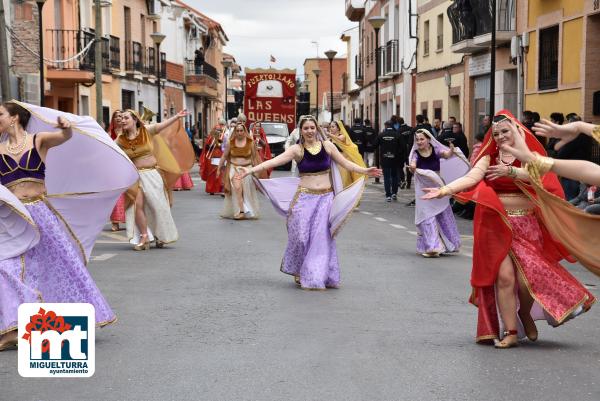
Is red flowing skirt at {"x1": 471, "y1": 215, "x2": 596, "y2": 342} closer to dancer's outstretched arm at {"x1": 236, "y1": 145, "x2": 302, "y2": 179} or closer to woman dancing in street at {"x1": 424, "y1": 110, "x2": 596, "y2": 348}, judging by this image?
woman dancing in street at {"x1": 424, "y1": 110, "x2": 596, "y2": 348}

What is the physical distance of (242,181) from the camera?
65.1 ft

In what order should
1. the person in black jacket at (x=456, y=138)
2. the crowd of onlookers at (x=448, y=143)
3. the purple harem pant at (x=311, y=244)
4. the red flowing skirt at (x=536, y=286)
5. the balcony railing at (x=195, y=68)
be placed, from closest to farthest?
the red flowing skirt at (x=536, y=286) < the purple harem pant at (x=311, y=244) < the crowd of onlookers at (x=448, y=143) < the person in black jacket at (x=456, y=138) < the balcony railing at (x=195, y=68)

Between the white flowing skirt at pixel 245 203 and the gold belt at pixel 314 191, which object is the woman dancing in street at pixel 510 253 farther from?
the white flowing skirt at pixel 245 203

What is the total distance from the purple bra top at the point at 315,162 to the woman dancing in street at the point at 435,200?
2.78 meters

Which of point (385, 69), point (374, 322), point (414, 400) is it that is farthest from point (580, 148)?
point (385, 69)

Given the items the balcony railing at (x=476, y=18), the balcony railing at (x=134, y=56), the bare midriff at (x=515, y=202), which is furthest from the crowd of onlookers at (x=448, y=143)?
the balcony railing at (x=134, y=56)

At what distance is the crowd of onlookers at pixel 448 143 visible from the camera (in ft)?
53.2

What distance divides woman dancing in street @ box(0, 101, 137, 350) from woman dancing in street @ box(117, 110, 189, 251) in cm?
527

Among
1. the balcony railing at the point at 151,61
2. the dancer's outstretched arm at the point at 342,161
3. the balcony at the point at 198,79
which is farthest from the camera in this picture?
the balcony at the point at 198,79

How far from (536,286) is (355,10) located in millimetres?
56815

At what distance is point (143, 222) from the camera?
45.7 feet

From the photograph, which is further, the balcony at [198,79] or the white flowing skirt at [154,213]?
the balcony at [198,79]

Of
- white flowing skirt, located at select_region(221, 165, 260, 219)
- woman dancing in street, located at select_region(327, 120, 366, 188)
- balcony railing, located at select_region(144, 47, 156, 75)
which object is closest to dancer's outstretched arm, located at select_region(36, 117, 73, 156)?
woman dancing in street, located at select_region(327, 120, 366, 188)

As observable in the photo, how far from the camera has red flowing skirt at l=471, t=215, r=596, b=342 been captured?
24.4 ft
